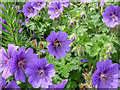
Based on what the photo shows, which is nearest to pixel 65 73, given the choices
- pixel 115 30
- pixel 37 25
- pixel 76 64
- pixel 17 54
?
pixel 76 64

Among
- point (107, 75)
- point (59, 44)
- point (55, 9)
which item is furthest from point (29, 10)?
point (107, 75)

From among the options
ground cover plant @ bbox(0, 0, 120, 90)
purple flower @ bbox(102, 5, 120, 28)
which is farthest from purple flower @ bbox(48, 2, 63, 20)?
purple flower @ bbox(102, 5, 120, 28)

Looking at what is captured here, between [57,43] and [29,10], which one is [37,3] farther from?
[57,43]

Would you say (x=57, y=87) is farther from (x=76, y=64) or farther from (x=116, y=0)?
(x=116, y=0)

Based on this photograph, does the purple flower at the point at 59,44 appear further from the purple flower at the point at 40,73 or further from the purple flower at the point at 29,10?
the purple flower at the point at 29,10

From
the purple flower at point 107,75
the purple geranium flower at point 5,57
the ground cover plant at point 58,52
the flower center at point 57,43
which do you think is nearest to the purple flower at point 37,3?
the ground cover plant at point 58,52

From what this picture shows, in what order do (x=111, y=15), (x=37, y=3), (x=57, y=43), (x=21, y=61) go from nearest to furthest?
(x=21, y=61) < (x=57, y=43) < (x=111, y=15) < (x=37, y=3)

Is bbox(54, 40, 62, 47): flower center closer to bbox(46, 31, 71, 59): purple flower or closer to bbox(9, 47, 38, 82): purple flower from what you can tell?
bbox(46, 31, 71, 59): purple flower
